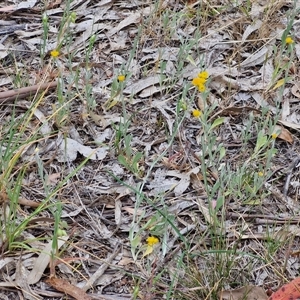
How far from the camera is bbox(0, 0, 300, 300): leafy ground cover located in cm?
175

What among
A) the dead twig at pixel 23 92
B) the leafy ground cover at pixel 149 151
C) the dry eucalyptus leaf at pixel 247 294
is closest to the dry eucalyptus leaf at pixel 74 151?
the leafy ground cover at pixel 149 151

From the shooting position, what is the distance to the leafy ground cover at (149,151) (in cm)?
175

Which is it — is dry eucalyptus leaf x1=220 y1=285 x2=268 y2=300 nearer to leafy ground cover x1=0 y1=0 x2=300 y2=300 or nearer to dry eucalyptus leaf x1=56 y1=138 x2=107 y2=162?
leafy ground cover x1=0 y1=0 x2=300 y2=300

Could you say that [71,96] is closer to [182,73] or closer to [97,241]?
[182,73]

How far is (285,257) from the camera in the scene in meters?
1.75

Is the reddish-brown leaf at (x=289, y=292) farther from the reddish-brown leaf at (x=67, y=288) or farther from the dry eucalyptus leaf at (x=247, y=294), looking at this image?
the reddish-brown leaf at (x=67, y=288)

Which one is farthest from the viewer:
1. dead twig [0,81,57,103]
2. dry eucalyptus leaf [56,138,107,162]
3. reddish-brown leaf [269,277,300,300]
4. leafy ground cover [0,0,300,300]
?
dead twig [0,81,57,103]

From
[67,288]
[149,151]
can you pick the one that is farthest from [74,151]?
[67,288]

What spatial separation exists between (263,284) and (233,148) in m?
0.62

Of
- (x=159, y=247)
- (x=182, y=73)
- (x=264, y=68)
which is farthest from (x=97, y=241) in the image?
(x=264, y=68)

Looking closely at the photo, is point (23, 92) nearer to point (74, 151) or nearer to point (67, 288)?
point (74, 151)

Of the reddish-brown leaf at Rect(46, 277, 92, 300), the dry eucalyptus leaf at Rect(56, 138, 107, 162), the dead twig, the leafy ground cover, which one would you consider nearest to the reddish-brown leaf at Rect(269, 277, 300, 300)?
→ the leafy ground cover

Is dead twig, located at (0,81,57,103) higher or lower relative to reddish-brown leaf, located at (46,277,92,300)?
higher

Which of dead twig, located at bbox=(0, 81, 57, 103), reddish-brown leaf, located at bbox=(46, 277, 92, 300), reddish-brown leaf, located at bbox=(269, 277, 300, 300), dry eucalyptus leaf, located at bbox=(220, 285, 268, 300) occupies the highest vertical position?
dead twig, located at bbox=(0, 81, 57, 103)
